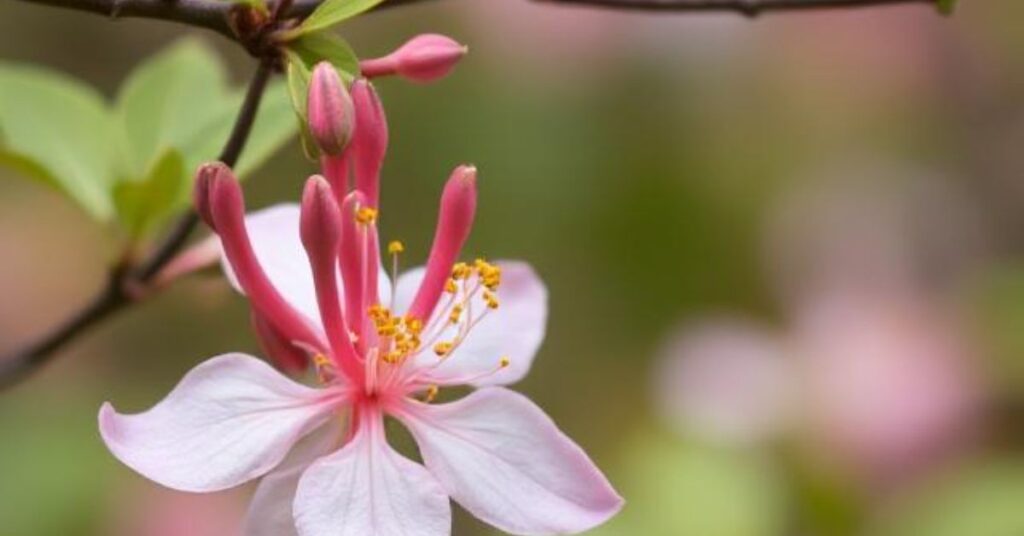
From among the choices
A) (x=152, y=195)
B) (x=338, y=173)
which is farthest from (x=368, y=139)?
(x=152, y=195)

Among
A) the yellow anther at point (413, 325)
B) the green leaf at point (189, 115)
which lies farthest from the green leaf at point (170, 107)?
the yellow anther at point (413, 325)

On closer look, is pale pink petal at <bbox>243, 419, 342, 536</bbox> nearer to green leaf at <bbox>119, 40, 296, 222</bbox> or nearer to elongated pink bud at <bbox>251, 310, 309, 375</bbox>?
elongated pink bud at <bbox>251, 310, 309, 375</bbox>

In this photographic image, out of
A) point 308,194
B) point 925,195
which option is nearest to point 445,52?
point 308,194

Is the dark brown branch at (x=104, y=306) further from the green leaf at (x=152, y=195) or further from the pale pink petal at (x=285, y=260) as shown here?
the pale pink petal at (x=285, y=260)

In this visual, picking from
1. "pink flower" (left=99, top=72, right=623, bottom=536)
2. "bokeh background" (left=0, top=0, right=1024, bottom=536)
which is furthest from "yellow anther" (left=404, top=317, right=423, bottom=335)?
"bokeh background" (left=0, top=0, right=1024, bottom=536)

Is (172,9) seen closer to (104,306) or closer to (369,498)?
(369,498)
